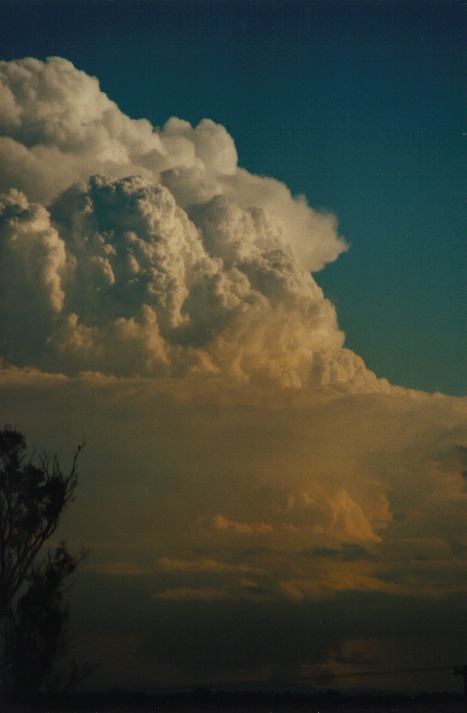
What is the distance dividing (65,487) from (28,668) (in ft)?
17.4

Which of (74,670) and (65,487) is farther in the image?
(65,487)

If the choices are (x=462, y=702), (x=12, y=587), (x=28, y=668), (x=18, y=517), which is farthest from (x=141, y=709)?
(x=462, y=702)

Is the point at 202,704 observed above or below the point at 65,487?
below

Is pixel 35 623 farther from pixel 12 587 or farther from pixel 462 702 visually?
pixel 462 702

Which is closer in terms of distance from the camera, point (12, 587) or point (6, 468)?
point (12, 587)

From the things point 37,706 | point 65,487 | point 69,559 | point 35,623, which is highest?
point 65,487

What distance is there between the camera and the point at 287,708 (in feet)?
77.5

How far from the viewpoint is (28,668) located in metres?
21.9

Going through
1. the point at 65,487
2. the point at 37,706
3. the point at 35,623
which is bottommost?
the point at 37,706

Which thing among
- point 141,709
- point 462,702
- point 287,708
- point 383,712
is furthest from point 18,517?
point 462,702

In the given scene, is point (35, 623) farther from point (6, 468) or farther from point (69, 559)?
point (6, 468)

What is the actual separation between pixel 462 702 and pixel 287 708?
5741mm

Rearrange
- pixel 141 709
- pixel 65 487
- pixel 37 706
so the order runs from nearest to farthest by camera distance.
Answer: pixel 37 706, pixel 141 709, pixel 65 487

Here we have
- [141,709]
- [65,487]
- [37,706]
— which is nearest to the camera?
[37,706]
